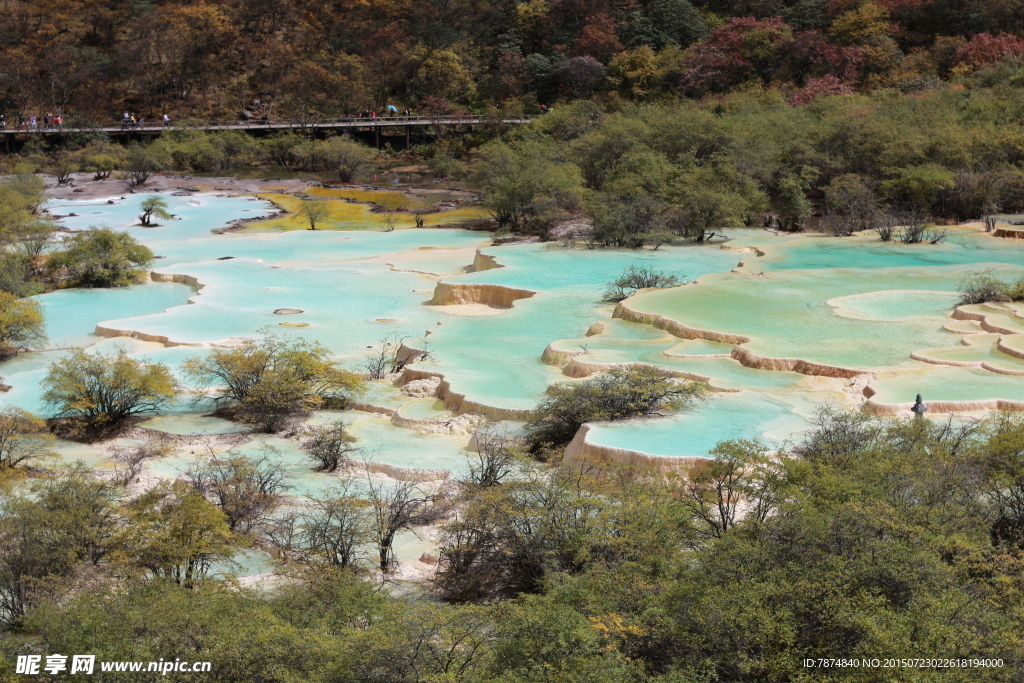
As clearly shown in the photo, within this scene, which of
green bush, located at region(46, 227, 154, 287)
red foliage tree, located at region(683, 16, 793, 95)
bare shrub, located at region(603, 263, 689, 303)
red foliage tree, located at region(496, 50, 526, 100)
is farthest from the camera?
red foliage tree, located at region(496, 50, 526, 100)

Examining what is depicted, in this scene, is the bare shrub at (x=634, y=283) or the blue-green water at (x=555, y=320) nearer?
the blue-green water at (x=555, y=320)

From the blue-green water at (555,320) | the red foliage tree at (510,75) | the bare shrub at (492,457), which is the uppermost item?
the red foliage tree at (510,75)

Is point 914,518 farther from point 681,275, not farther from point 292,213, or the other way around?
point 292,213

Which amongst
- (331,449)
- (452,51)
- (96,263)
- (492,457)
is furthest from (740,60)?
(492,457)

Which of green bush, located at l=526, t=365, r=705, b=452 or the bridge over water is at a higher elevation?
the bridge over water

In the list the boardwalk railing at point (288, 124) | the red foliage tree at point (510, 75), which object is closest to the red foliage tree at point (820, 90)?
the boardwalk railing at point (288, 124)

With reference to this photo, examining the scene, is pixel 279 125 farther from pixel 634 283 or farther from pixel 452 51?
pixel 634 283

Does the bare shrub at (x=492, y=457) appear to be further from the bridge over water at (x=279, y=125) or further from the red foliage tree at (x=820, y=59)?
the bridge over water at (x=279, y=125)

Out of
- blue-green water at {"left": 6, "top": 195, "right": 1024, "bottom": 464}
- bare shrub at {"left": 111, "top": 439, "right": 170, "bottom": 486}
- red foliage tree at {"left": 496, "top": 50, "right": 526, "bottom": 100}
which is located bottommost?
bare shrub at {"left": 111, "top": 439, "right": 170, "bottom": 486}

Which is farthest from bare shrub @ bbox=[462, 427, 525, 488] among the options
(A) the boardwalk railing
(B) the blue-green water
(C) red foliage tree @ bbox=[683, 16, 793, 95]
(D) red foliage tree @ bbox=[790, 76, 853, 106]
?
(A) the boardwalk railing

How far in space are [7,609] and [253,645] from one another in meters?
3.01

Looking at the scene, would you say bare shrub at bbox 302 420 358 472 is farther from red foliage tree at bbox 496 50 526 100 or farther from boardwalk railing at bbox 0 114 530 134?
red foliage tree at bbox 496 50 526 100

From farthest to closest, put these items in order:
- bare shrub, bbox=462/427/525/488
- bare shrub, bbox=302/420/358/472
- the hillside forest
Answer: the hillside forest → bare shrub, bbox=302/420/358/472 → bare shrub, bbox=462/427/525/488

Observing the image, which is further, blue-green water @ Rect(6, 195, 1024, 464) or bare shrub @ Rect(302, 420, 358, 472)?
blue-green water @ Rect(6, 195, 1024, 464)
